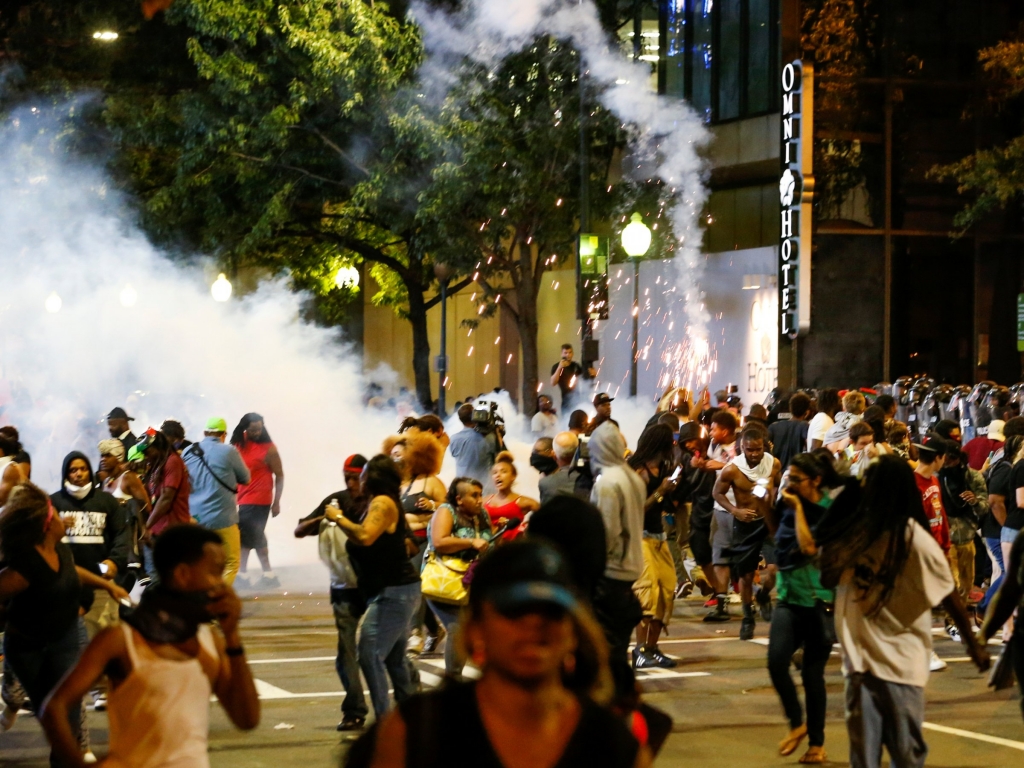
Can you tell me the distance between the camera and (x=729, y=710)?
28.1ft

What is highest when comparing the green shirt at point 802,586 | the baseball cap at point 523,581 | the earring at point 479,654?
the baseball cap at point 523,581

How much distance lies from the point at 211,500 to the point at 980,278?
654 inches

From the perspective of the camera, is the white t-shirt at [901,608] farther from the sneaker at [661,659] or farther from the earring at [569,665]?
the sneaker at [661,659]

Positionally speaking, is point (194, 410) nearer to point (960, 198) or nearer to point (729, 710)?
point (960, 198)

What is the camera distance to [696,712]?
27.9ft

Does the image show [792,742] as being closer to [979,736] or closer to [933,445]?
[979,736]

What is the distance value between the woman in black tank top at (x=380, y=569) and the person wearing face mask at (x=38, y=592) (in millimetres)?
1441

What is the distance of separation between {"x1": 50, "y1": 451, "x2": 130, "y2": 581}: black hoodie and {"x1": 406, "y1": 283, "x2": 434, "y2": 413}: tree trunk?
21.3 meters

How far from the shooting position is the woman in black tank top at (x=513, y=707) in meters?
2.48

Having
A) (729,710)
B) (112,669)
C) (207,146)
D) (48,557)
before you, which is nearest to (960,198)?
(207,146)

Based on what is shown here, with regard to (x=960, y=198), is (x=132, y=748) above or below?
below

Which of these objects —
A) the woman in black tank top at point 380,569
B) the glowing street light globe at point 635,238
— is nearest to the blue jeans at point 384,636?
the woman in black tank top at point 380,569

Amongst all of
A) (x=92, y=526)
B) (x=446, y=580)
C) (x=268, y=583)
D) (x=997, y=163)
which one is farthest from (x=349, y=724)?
(x=997, y=163)

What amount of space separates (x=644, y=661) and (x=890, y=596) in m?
4.53
